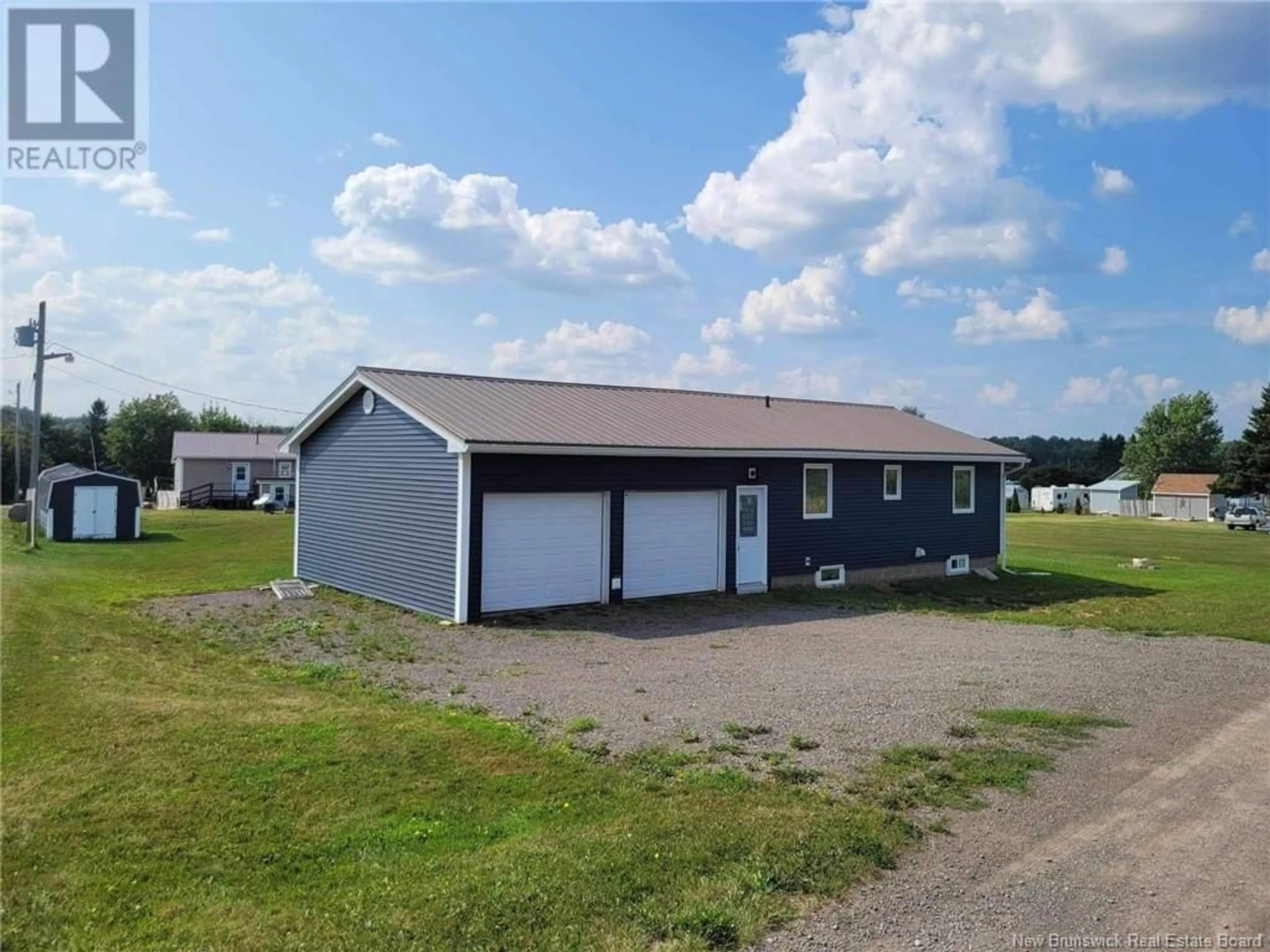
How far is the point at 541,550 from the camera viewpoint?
13773mm

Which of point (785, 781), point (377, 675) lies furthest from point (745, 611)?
point (785, 781)

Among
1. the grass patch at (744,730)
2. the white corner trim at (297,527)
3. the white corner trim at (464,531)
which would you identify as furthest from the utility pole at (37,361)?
the grass patch at (744,730)

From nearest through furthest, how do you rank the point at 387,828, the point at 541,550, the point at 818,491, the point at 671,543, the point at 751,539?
the point at 387,828, the point at 541,550, the point at 671,543, the point at 751,539, the point at 818,491

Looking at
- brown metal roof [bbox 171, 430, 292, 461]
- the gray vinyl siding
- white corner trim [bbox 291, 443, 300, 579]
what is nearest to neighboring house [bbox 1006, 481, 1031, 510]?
brown metal roof [bbox 171, 430, 292, 461]

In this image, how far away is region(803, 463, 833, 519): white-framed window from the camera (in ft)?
56.8

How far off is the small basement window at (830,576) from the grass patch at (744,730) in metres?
10.5

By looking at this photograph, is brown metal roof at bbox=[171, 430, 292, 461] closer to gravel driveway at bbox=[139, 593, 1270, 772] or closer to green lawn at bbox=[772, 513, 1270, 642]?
gravel driveway at bbox=[139, 593, 1270, 772]

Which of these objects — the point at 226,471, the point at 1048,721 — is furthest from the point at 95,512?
the point at 1048,721

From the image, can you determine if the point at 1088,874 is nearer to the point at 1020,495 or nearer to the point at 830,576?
the point at 830,576

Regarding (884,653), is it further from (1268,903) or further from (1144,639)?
(1268,903)

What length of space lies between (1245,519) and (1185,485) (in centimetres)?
1762

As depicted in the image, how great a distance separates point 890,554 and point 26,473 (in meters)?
56.0

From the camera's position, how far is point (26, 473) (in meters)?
55.7

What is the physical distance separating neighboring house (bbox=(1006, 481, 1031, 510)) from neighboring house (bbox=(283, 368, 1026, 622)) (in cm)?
5874
